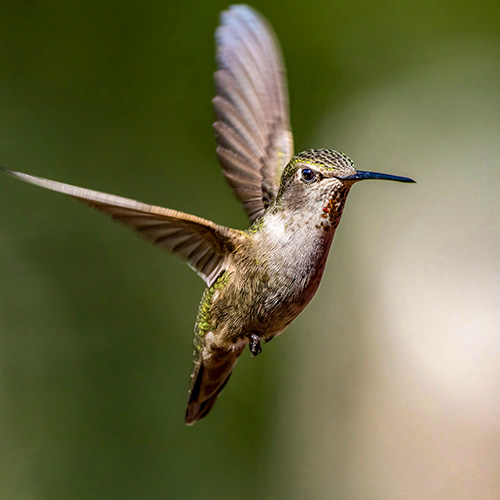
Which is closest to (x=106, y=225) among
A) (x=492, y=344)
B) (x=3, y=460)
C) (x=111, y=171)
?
(x=111, y=171)

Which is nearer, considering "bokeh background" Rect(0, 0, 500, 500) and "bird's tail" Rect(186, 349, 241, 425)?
"bird's tail" Rect(186, 349, 241, 425)

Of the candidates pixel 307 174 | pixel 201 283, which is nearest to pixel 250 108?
pixel 307 174

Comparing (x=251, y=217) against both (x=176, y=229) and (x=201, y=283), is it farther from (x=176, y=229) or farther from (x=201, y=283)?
(x=201, y=283)

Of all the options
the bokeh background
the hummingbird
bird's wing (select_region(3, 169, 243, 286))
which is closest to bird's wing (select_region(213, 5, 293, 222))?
the hummingbird

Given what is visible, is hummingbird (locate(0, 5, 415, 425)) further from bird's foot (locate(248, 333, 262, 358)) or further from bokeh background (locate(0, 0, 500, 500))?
bokeh background (locate(0, 0, 500, 500))

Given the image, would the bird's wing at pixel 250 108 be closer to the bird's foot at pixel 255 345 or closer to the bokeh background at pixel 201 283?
the bird's foot at pixel 255 345

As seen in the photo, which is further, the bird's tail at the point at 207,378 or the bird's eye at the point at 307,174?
the bird's tail at the point at 207,378

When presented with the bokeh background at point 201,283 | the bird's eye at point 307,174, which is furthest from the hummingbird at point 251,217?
the bokeh background at point 201,283
